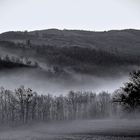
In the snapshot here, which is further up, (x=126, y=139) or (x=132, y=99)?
(x=132, y=99)

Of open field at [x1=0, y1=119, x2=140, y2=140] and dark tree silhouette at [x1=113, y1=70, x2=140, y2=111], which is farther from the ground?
dark tree silhouette at [x1=113, y1=70, x2=140, y2=111]

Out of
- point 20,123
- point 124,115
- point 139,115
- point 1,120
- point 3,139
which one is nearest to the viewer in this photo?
point 3,139

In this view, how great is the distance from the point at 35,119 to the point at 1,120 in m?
18.3

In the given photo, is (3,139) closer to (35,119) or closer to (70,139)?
(70,139)

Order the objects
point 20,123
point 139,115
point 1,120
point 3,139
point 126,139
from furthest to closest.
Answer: point 1,120
point 20,123
point 139,115
point 3,139
point 126,139

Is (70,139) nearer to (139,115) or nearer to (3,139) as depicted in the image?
(3,139)

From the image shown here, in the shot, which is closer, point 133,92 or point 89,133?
point 133,92

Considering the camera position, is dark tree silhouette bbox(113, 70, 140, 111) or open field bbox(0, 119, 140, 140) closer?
open field bbox(0, 119, 140, 140)

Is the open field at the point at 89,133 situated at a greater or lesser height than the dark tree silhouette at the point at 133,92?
lesser

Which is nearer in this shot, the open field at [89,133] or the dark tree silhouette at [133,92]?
the open field at [89,133]

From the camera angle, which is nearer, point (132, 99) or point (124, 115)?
point (132, 99)

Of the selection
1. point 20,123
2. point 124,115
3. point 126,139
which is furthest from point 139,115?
point 20,123

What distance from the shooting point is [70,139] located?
94.9m

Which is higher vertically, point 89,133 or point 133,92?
point 133,92
